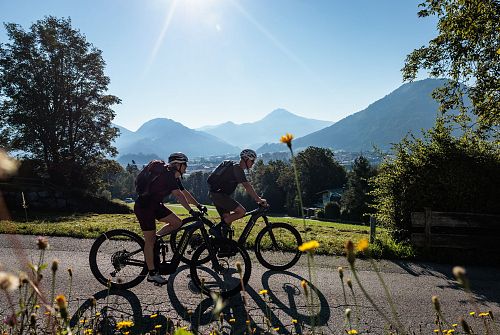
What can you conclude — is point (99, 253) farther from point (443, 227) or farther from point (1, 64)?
Answer: point (1, 64)

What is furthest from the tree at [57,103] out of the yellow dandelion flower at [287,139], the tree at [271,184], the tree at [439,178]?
the tree at [271,184]

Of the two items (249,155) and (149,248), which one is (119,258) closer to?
(149,248)

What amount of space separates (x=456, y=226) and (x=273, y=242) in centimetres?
489

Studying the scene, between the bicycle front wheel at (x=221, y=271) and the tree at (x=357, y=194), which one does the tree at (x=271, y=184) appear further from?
the bicycle front wheel at (x=221, y=271)

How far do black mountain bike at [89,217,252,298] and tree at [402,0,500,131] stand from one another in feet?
40.6

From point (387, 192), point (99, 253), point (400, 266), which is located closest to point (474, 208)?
point (387, 192)

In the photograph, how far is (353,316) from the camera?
4.96 m

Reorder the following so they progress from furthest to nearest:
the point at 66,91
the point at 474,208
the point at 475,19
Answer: the point at 66,91 < the point at 475,19 < the point at 474,208

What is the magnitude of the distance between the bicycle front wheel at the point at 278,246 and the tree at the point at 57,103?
22.5 m

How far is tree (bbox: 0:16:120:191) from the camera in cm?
2483

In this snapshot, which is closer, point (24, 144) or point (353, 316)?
point (353, 316)

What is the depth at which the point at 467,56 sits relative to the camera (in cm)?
1483

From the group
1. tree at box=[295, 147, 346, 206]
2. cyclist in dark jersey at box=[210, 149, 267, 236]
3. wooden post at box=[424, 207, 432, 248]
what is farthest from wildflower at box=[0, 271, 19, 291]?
tree at box=[295, 147, 346, 206]

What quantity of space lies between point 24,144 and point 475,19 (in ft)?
92.0
